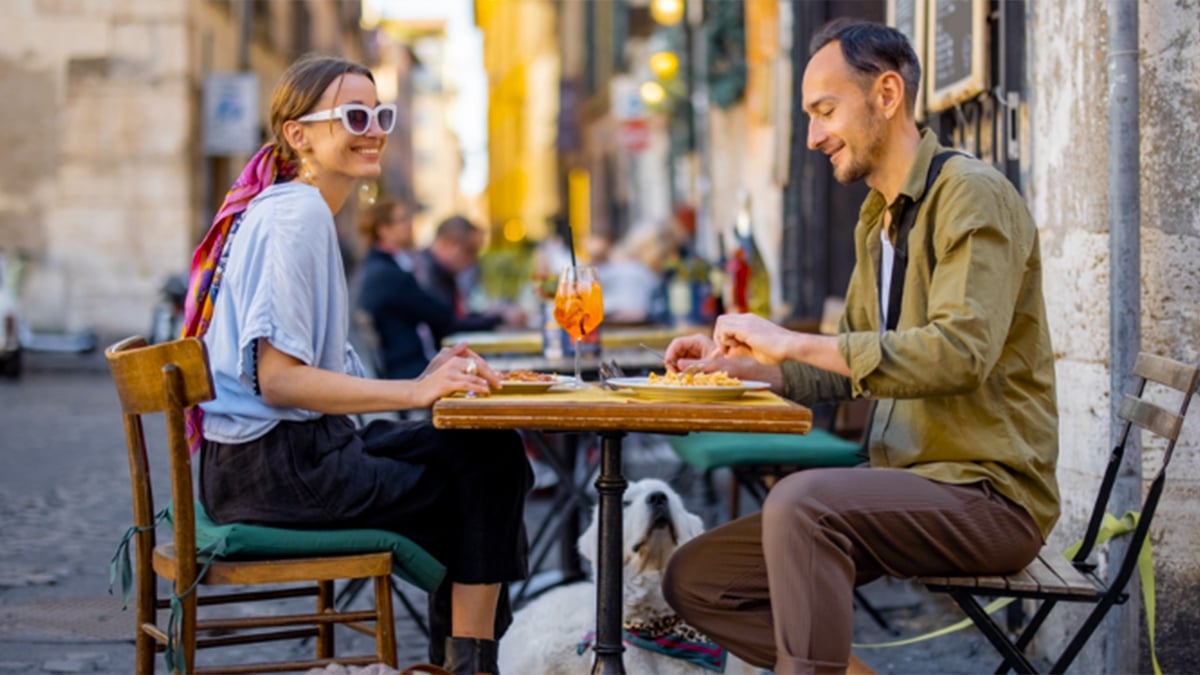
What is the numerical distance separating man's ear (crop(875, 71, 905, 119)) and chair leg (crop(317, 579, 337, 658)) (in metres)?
1.80

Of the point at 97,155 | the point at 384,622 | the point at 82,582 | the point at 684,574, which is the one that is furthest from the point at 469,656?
the point at 97,155

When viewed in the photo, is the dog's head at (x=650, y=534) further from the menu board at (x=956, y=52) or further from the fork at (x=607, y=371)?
the menu board at (x=956, y=52)

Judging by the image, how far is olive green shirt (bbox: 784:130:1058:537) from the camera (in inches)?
120

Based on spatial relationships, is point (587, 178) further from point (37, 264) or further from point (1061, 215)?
point (1061, 215)

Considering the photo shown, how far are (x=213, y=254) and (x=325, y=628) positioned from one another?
1008 mm

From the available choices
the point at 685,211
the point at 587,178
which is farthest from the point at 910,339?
the point at 587,178

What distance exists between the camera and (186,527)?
3.38 meters

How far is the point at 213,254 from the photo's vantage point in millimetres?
3666

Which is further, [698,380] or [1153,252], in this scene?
[1153,252]

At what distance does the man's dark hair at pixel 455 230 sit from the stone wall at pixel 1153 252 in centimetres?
624

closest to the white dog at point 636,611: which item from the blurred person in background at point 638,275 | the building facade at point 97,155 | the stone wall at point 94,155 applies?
the blurred person in background at point 638,275

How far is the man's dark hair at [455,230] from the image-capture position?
10523 mm

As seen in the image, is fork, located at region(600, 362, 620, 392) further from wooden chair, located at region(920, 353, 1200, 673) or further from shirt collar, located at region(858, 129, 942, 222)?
wooden chair, located at region(920, 353, 1200, 673)

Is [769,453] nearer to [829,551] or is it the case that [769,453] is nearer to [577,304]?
[577,304]
